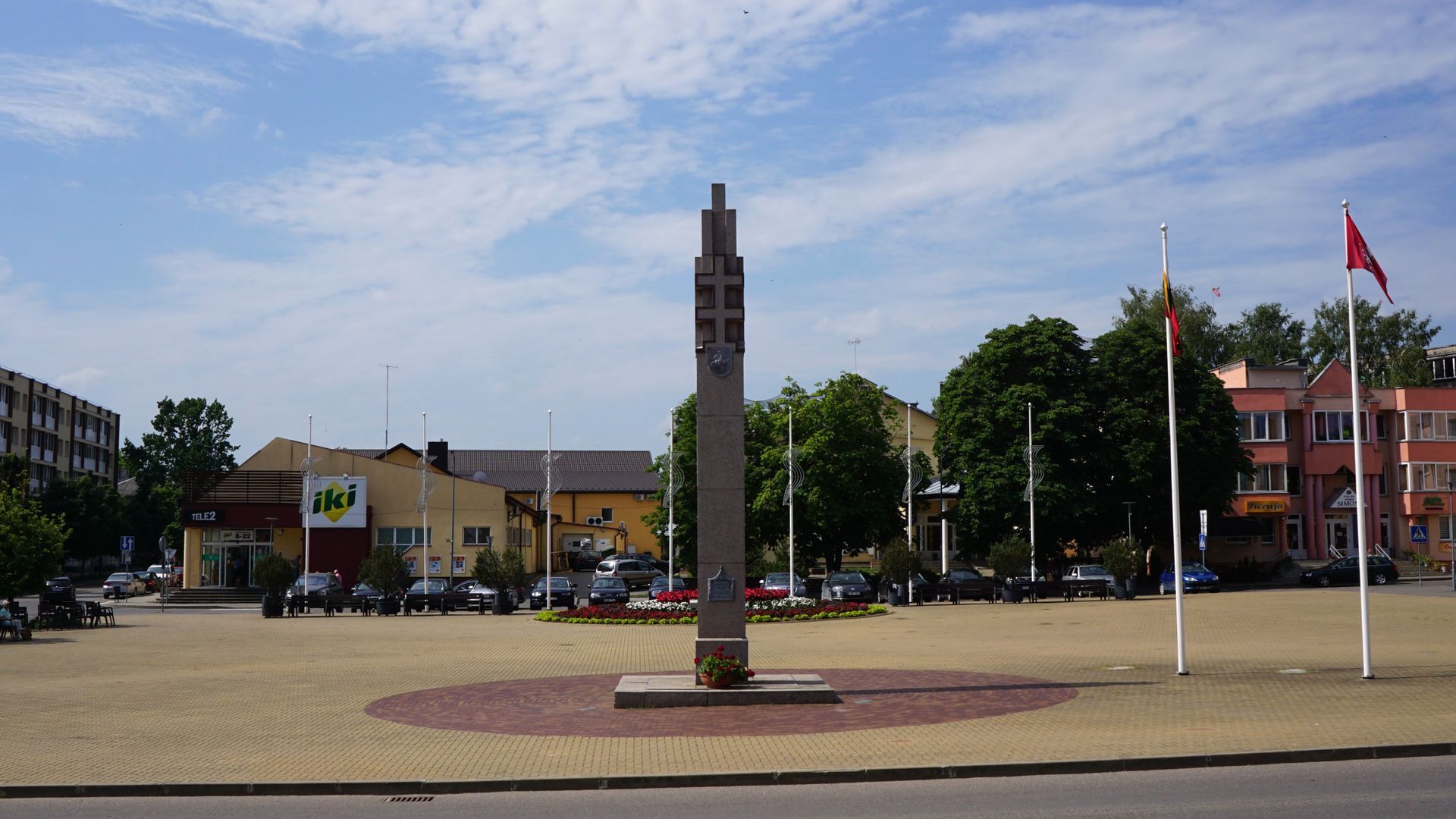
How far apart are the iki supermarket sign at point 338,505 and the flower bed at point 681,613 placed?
29.7 meters

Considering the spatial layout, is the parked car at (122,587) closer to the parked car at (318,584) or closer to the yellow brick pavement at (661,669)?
the parked car at (318,584)

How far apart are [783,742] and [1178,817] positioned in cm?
494

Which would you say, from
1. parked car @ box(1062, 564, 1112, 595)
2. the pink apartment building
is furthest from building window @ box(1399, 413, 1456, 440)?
parked car @ box(1062, 564, 1112, 595)

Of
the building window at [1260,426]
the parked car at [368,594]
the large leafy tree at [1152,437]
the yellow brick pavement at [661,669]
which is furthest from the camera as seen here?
the building window at [1260,426]

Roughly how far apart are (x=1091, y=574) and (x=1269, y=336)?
143 ft

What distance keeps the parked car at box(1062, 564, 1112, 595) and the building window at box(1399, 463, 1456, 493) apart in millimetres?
28051

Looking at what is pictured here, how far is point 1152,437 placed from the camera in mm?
54531

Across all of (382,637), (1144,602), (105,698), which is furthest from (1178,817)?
(1144,602)

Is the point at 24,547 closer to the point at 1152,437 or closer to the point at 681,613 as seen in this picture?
the point at 681,613

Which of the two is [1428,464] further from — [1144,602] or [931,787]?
[931,787]

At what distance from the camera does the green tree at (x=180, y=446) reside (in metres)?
102

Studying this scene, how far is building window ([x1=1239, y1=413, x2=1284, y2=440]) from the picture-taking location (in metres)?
64.8

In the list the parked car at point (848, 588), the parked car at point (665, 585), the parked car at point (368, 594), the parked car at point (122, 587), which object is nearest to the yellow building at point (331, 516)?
the parked car at point (122, 587)

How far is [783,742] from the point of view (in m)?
13.5
